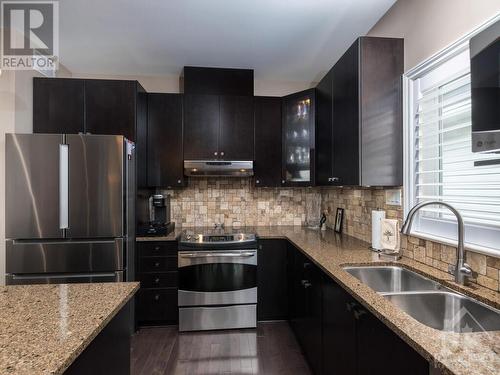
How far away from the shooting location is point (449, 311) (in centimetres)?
129

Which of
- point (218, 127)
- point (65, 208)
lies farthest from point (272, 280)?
point (65, 208)

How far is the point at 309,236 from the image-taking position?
9.00 feet

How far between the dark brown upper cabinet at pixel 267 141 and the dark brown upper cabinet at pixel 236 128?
8 centimetres

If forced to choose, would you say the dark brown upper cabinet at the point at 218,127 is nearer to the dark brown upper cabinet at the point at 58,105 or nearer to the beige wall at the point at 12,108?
the dark brown upper cabinet at the point at 58,105

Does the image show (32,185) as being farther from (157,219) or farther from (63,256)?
(157,219)

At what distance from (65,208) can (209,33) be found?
5.98 feet

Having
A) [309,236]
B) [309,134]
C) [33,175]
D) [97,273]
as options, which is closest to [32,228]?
[33,175]

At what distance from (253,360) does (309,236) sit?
114 cm

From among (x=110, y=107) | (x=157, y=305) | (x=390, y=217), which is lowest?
(x=157, y=305)

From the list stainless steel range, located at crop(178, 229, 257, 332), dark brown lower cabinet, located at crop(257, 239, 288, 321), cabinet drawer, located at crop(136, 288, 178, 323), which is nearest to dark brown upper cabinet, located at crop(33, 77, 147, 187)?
stainless steel range, located at crop(178, 229, 257, 332)

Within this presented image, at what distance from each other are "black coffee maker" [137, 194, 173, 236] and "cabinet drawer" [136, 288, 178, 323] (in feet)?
1.78

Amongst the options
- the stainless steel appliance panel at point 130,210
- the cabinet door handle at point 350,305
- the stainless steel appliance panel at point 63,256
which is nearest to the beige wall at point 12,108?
the stainless steel appliance panel at point 63,256

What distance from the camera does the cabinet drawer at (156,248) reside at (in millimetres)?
2696

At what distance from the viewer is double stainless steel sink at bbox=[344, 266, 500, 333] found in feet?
3.82
